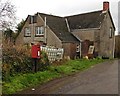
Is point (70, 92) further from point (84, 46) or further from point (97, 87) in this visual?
point (84, 46)

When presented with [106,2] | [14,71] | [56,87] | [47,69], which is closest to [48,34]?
[106,2]

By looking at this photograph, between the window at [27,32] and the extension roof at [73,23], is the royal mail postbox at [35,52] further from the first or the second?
the window at [27,32]

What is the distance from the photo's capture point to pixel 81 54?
35.8m

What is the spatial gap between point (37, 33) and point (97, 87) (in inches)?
1086

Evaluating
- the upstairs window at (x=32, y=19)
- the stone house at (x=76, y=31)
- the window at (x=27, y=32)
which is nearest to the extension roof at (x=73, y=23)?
the stone house at (x=76, y=31)

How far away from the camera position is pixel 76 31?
38969mm

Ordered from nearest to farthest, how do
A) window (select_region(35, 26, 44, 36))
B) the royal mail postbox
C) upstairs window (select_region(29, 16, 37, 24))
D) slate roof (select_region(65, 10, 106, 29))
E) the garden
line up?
the garden, the royal mail postbox, slate roof (select_region(65, 10, 106, 29)), window (select_region(35, 26, 44, 36)), upstairs window (select_region(29, 16, 37, 24))

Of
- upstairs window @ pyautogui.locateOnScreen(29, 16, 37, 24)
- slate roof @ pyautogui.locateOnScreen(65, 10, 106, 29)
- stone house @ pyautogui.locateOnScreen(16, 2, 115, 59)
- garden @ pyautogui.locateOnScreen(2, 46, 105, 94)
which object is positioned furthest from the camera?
upstairs window @ pyautogui.locateOnScreen(29, 16, 37, 24)

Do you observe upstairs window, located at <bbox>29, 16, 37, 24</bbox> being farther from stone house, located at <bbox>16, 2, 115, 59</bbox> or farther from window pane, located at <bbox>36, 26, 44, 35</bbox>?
window pane, located at <bbox>36, 26, 44, 35</bbox>

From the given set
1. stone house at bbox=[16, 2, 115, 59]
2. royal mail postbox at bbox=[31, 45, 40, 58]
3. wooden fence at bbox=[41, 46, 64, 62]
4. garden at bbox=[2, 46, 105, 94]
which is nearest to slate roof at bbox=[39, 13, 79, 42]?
stone house at bbox=[16, 2, 115, 59]

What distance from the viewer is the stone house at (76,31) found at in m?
35.9

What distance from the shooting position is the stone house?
35.9 m

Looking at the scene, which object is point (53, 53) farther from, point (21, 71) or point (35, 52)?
point (21, 71)

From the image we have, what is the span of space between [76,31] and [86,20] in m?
2.54
